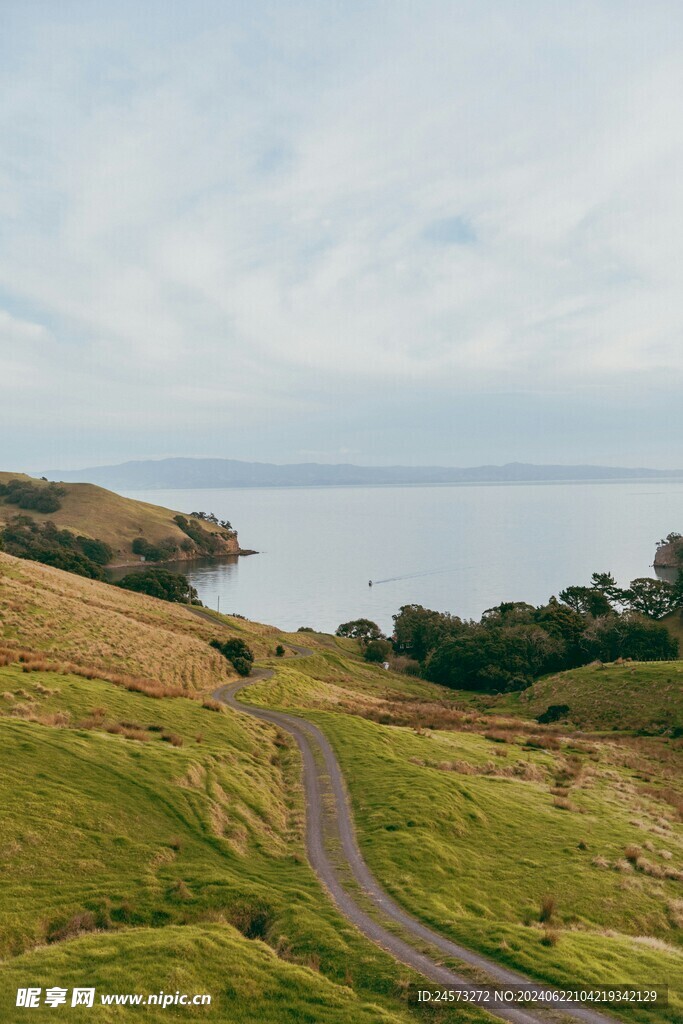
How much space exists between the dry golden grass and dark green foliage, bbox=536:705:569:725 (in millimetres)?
31026

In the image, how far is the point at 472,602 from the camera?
486 feet

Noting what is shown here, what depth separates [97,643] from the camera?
4197 centimetres

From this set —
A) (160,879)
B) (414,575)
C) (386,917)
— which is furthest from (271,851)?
(414,575)

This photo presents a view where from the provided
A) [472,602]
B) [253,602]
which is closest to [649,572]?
[472,602]

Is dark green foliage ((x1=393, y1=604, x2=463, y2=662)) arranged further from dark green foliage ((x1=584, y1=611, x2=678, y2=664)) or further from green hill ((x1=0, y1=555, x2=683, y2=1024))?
green hill ((x1=0, y1=555, x2=683, y2=1024))

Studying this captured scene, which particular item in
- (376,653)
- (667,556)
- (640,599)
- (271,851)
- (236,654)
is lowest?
(376,653)

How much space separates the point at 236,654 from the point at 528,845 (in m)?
36.6

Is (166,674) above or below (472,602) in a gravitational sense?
above

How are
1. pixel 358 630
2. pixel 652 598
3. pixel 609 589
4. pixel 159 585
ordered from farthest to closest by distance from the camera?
pixel 358 630, pixel 609 589, pixel 159 585, pixel 652 598

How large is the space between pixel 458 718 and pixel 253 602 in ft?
343

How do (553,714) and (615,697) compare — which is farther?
(553,714)

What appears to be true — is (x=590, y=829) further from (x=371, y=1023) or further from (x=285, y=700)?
(x=285, y=700)

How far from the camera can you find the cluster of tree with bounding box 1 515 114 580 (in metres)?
107

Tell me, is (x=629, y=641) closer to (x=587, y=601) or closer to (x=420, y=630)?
(x=587, y=601)
